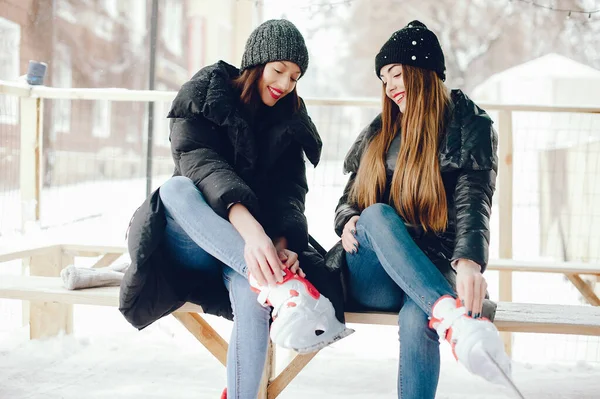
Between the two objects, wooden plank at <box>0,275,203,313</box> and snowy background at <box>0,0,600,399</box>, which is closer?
wooden plank at <box>0,275,203,313</box>

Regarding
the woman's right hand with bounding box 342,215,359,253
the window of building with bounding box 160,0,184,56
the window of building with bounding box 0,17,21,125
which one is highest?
the window of building with bounding box 160,0,184,56

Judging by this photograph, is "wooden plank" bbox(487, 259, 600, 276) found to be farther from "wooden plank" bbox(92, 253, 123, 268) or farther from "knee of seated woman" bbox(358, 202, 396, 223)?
"wooden plank" bbox(92, 253, 123, 268)

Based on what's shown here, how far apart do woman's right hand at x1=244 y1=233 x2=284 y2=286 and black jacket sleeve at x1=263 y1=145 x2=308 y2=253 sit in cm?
22

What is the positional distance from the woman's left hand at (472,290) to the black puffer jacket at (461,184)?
0.36 feet

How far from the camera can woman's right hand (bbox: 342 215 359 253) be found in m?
1.45

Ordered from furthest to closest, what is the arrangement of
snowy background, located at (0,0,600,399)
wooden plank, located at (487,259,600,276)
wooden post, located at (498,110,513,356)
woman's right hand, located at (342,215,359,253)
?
wooden post, located at (498,110,513,356), wooden plank, located at (487,259,600,276), snowy background, located at (0,0,600,399), woman's right hand, located at (342,215,359,253)

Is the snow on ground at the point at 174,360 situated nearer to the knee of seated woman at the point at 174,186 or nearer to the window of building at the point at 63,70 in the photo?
the window of building at the point at 63,70

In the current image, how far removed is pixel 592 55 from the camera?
745cm

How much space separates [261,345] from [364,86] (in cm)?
1117

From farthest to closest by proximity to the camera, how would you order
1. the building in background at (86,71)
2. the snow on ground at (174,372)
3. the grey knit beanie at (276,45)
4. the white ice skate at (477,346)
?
the building in background at (86,71) → the snow on ground at (174,372) → the grey knit beanie at (276,45) → the white ice skate at (477,346)

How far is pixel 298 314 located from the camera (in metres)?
1.18

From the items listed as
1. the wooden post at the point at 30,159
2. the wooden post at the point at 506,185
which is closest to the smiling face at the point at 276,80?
the wooden post at the point at 506,185

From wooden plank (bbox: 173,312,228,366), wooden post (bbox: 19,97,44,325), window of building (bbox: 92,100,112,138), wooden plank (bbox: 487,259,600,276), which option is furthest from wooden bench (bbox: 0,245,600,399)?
window of building (bbox: 92,100,112,138)

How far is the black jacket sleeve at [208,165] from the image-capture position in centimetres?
133
